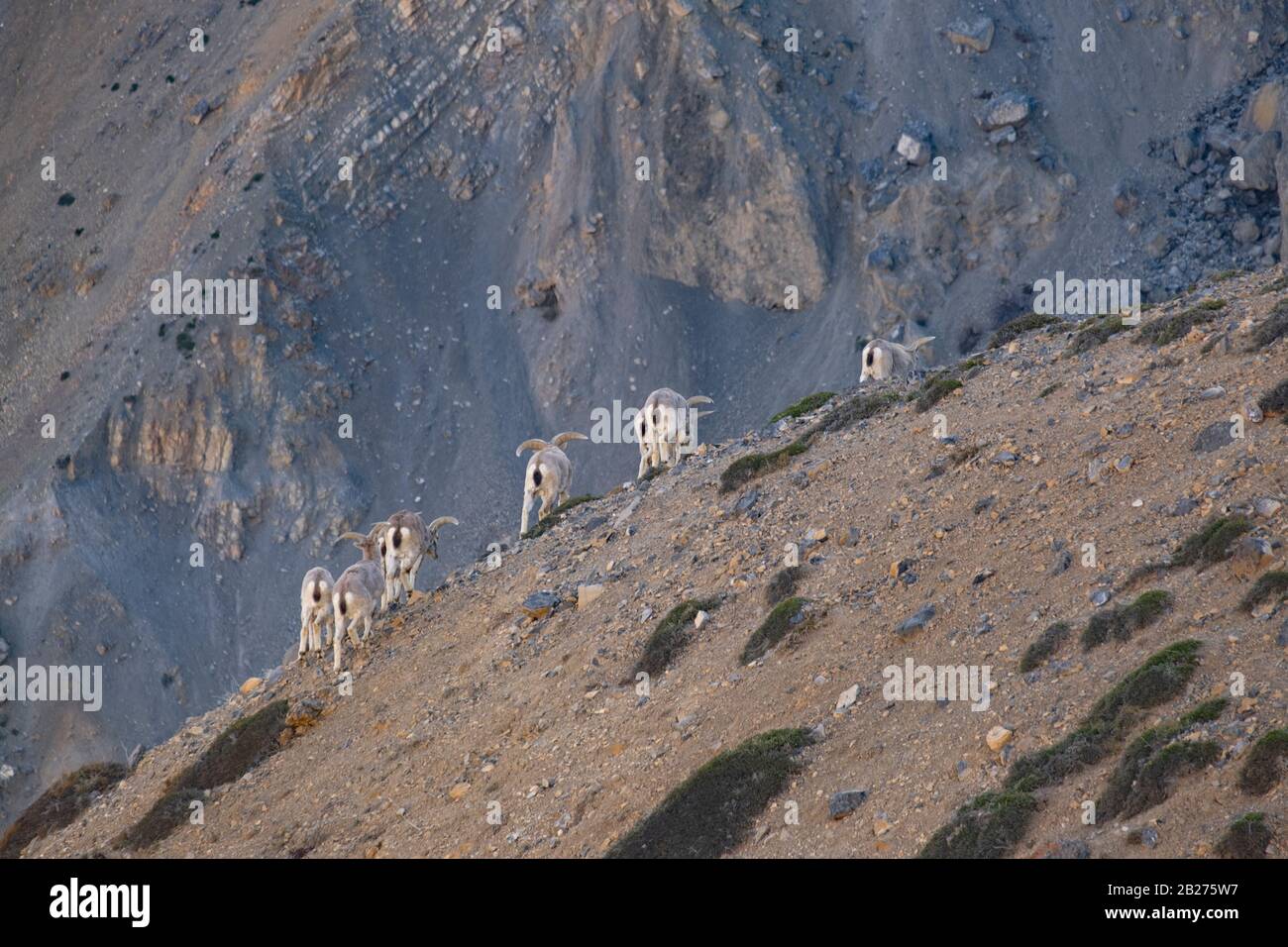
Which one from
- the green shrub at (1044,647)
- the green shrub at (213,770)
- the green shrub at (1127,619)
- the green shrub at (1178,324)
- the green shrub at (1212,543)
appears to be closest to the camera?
the green shrub at (1127,619)

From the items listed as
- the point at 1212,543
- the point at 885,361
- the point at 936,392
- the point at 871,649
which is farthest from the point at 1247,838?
the point at 885,361

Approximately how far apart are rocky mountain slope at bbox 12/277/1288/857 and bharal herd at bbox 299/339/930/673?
2.51 feet

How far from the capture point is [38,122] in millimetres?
101312

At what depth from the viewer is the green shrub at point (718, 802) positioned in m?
19.7

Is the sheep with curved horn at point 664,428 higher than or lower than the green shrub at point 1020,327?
lower

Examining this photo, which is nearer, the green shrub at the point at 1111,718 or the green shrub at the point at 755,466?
the green shrub at the point at 1111,718

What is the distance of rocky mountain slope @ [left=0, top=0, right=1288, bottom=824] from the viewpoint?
78000 mm

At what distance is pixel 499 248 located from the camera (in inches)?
3472

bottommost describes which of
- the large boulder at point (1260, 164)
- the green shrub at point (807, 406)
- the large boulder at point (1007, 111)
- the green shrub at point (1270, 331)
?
the green shrub at point (1270, 331)

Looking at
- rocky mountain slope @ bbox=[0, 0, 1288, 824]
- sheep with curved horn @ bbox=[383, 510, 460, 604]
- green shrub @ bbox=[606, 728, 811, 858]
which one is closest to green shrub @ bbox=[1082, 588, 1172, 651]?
green shrub @ bbox=[606, 728, 811, 858]

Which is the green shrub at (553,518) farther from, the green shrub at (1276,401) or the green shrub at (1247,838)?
the green shrub at (1247,838)

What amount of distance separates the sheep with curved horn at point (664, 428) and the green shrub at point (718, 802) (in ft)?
48.7

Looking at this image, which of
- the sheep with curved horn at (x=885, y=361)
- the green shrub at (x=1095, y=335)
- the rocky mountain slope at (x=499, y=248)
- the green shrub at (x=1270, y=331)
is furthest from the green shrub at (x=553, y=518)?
the rocky mountain slope at (x=499, y=248)

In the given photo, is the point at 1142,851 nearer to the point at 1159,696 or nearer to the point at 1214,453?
the point at 1159,696
